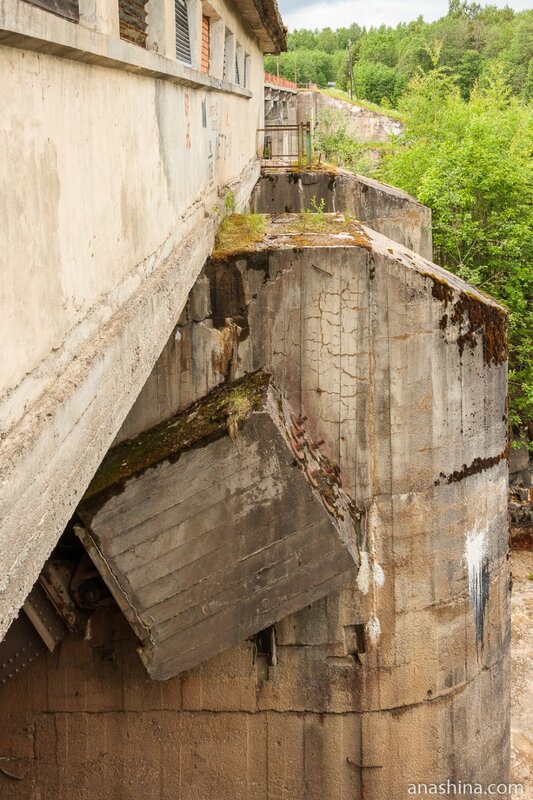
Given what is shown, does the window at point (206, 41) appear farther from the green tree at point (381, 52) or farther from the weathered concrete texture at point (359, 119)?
the green tree at point (381, 52)

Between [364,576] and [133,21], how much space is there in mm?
3630

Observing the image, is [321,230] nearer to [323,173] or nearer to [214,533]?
[214,533]

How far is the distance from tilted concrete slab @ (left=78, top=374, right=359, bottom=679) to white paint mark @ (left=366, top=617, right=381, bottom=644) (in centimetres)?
63

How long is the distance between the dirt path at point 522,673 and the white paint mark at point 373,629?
4191 mm

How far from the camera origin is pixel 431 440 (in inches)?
209

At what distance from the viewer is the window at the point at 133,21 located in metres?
3.26

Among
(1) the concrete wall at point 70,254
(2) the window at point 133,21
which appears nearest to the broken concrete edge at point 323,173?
(2) the window at point 133,21

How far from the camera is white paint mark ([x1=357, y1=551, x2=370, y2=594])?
5277 millimetres

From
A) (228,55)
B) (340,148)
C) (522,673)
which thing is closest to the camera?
(228,55)

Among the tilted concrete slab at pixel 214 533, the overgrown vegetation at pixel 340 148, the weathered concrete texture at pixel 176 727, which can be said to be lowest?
the weathered concrete texture at pixel 176 727

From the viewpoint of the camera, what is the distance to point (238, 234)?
5.43 metres

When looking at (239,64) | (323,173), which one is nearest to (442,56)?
(323,173)

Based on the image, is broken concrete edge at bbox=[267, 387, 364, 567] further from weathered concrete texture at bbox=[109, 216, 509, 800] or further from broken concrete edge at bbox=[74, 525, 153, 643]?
broken concrete edge at bbox=[74, 525, 153, 643]

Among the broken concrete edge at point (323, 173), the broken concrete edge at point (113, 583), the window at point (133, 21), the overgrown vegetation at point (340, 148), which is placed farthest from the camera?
the overgrown vegetation at point (340, 148)
